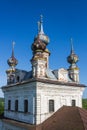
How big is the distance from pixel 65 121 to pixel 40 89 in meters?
3.65

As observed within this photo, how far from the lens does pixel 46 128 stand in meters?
15.9

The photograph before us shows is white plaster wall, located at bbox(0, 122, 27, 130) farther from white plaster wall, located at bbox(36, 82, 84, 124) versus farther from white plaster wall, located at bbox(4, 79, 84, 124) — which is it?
white plaster wall, located at bbox(36, 82, 84, 124)

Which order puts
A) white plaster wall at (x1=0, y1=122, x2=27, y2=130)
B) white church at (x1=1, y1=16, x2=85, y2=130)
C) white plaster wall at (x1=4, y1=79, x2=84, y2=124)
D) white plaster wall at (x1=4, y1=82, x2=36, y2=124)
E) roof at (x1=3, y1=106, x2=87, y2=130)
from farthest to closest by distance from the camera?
1. white plaster wall at (x1=0, y1=122, x2=27, y2=130)
2. white plaster wall at (x1=4, y1=82, x2=36, y2=124)
3. white church at (x1=1, y1=16, x2=85, y2=130)
4. white plaster wall at (x1=4, y1=79, x2=84, y2=124)
5. roof at (x1=3, y1=106, x2=87, y2=130)

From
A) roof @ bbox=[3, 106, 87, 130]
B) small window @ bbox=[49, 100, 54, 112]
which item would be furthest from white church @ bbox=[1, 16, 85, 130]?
roof @ bbox=[3, 106, 87, 130]

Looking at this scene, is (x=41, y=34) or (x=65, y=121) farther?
(x=41, y=34)

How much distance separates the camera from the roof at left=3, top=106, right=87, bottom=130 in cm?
1418

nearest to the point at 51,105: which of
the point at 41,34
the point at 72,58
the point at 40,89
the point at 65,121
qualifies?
the point at 40,89

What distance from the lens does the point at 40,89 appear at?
687 inches

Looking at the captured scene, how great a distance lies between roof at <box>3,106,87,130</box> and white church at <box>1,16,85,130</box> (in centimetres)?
53

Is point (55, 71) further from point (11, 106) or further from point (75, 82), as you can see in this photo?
point (11, 106)

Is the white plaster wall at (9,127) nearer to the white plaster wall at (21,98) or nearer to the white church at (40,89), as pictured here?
the white church at (40,89)

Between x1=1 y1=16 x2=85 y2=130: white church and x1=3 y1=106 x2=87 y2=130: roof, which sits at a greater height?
x1=1 y1=16 x2=85 y2=130: white church

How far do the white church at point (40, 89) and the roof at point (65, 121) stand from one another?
53 cm

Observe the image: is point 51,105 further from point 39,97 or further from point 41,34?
point 41,34
